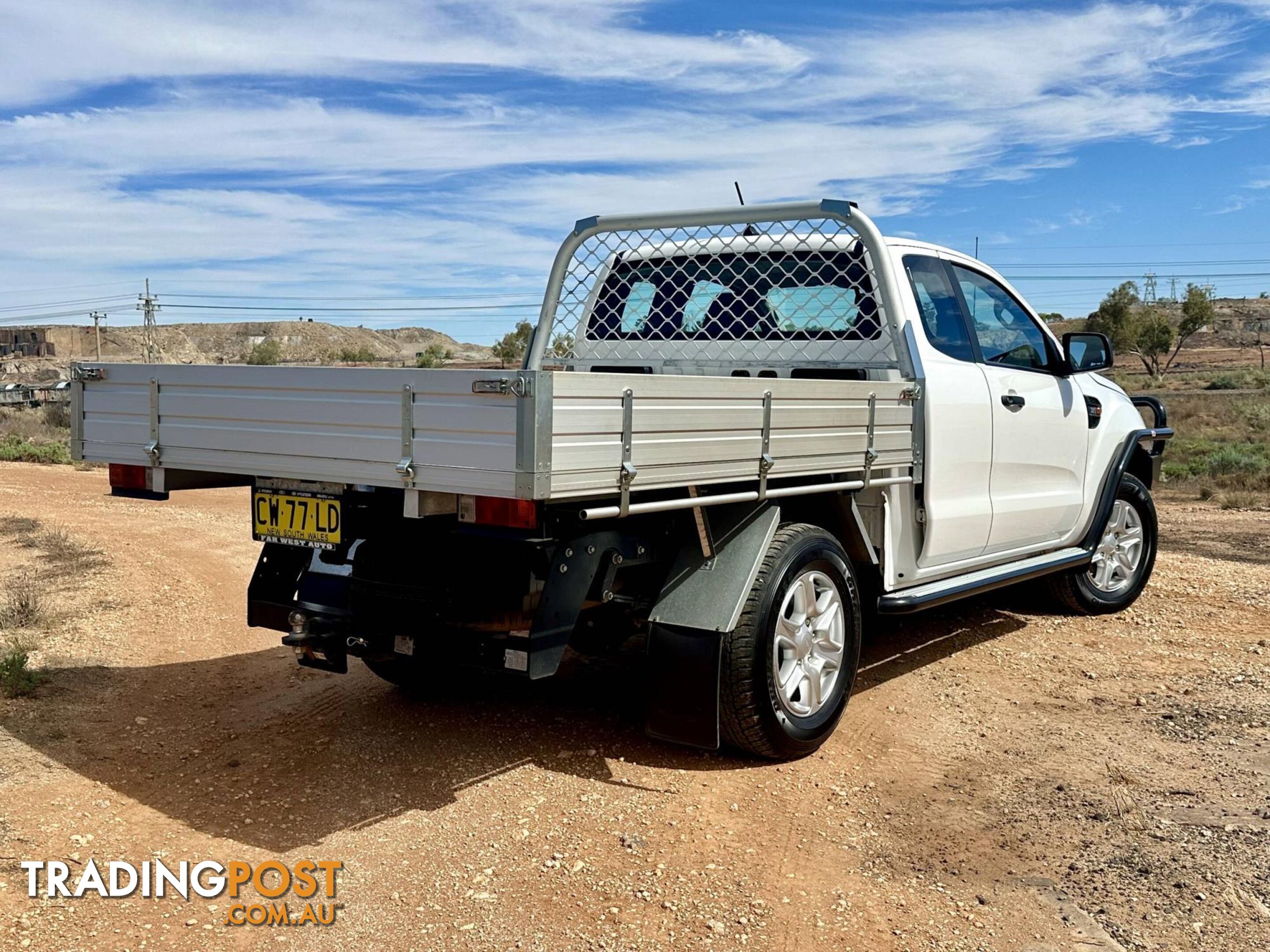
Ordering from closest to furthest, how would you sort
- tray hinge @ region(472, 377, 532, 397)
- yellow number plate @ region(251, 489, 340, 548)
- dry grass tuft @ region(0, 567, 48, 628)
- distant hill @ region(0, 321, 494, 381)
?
1. tray hinge @ region(472, 377, 532, 397)
2. yellow number plate @ region(251, 489, 340, 548)
3. dry grass tuft @ region(0, 567, 48, 628)
4. distant hill @ region(0, 321, 494, 381)

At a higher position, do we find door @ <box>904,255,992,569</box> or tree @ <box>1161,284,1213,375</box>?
tree @ <box>1161,284,1213,375</box>

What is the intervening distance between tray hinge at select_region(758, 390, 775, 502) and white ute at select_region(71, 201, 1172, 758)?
13 mm

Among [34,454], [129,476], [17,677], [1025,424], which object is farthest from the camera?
[34,454]

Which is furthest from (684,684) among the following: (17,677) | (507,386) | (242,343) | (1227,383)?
(242,343)

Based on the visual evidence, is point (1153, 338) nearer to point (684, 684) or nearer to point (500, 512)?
point (684, 684)

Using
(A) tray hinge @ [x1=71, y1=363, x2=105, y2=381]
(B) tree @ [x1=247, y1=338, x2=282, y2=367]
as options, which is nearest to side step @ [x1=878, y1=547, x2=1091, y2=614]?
(A) tray hinge @ [x1=71, y1=363, x2=105, y2=381]

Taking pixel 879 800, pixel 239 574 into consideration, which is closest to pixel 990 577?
pixel 879 800

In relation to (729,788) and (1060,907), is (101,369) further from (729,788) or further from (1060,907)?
(1060,907)

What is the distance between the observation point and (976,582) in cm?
573

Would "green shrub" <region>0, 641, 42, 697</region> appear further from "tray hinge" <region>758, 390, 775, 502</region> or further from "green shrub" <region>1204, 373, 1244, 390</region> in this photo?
"green shrub" <region>1204, 373, 1244, 390</region>

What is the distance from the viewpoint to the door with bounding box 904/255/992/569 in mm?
5363

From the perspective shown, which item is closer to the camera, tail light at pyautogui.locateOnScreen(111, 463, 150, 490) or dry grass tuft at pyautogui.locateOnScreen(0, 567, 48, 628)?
tail light at pyautogui.locateOnScreen(111, 463, 150, 490)

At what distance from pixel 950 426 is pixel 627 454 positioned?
2377 millimetres

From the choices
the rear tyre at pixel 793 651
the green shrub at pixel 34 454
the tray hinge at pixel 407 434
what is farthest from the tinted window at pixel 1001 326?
the green shrub at pixel 34 454
